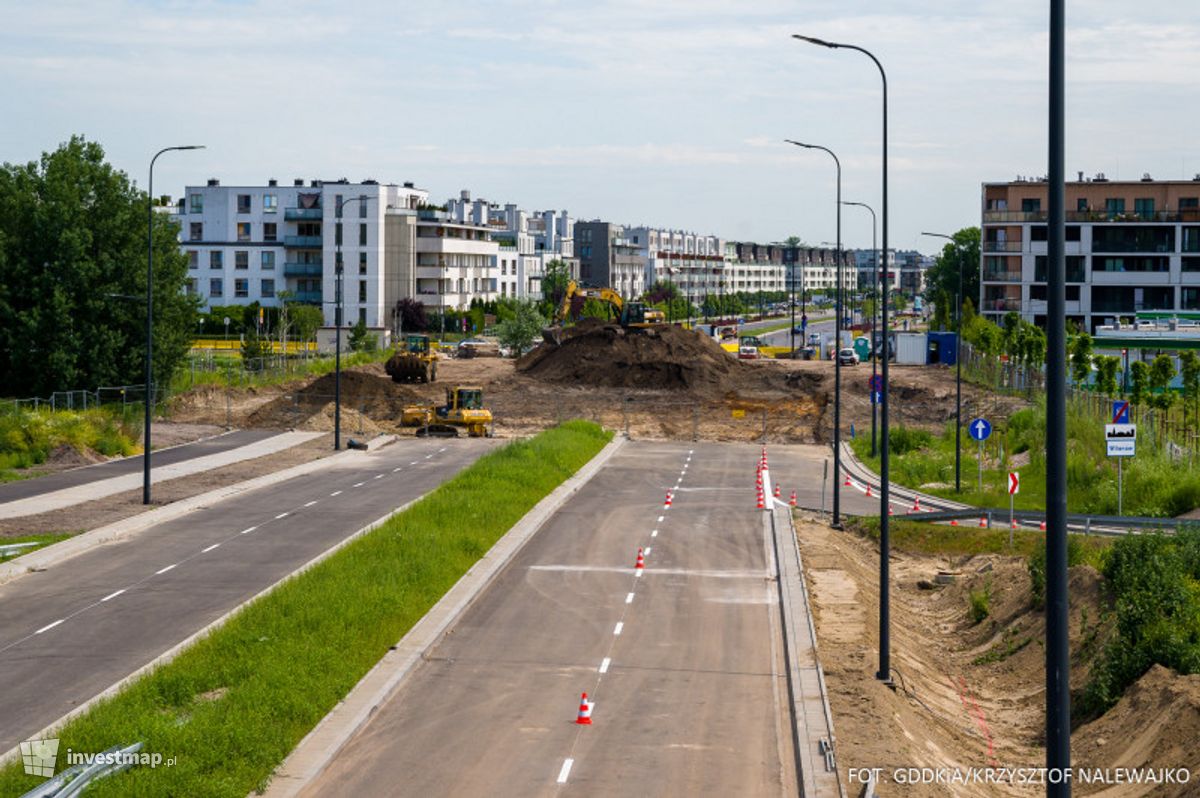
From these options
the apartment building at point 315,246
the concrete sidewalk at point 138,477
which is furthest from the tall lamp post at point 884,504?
the apartment building at point 315,246

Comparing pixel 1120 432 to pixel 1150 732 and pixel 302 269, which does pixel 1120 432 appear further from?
pixel 302 269

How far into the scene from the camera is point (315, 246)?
417ft

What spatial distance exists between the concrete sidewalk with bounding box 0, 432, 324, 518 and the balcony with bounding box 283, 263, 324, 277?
63.2 meters

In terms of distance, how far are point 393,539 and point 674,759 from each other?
14.9 m

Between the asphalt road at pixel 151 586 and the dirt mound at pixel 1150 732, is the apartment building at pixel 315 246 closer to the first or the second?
the asphalt road at pixel 151 586

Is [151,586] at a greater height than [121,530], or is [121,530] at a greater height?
[121,530]

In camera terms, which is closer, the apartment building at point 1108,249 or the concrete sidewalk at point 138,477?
the concrete sidewalk at point 138,477

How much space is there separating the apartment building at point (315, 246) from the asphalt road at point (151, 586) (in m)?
78.5

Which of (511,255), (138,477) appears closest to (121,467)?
(138,477)

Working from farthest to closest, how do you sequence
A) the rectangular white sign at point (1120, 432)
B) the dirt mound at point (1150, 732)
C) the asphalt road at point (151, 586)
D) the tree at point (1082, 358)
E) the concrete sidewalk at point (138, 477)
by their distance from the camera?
the tree at point (1082, 358)
the concrete sidewalk at point (138, 477)
the rectangular white sign at point (1120, 432)
the asphalt road at point (151, 586)
the dirt mound at point (1150, 732)

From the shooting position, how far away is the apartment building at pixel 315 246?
126 meters

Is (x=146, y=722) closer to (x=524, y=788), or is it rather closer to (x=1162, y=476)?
(x=524, y=788)

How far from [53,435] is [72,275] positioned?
516 inches

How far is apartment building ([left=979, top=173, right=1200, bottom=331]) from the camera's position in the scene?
98.4 meters
